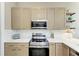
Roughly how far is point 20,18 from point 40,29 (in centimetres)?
35

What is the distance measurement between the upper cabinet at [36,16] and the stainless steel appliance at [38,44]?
0.76 feet

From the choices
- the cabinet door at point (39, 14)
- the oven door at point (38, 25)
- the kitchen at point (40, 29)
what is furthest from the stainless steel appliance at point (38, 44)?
the cabinet door at point (39, 14)

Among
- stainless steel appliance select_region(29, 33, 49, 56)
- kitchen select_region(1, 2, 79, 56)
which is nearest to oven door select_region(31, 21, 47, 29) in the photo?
kitchen select_region(1, 2, 79, 56)

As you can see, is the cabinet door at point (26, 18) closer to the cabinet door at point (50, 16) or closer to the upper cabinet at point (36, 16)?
the upper cabinet at point (36, 16)

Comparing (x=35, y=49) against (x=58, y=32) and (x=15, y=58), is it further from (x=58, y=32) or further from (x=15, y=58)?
(x=15, y=58)

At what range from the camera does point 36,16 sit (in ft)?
7.45

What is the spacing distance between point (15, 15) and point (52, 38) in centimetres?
67

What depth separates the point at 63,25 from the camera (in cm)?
221

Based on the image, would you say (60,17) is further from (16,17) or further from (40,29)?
(16,17)

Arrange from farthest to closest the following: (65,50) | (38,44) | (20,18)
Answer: (38,44)
(20,18)
(65,50)

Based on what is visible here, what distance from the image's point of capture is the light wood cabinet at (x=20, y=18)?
2.18 meters

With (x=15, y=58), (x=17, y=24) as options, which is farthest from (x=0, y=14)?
(x=17, y=24)

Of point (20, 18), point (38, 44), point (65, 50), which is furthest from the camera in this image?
point (38, 44)

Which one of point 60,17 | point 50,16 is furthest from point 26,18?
point 60,17
